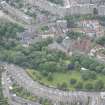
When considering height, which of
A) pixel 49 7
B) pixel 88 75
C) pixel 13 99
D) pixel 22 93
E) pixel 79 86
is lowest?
pixel 13 99

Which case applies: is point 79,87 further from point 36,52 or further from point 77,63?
point 36,52

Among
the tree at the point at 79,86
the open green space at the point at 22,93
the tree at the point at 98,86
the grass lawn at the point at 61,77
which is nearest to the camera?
the open green space at the point at 22,93

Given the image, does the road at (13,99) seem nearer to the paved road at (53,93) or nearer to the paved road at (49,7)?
the paved road at (53,93)

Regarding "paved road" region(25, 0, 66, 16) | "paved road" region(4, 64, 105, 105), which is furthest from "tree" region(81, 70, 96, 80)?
"paved road" region(25, 0, 66, 16)

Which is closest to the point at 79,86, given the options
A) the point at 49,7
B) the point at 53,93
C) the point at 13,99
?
the point at 53,93

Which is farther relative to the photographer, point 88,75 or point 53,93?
point 88,75

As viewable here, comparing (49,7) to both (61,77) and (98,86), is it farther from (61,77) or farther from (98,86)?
(98,86)

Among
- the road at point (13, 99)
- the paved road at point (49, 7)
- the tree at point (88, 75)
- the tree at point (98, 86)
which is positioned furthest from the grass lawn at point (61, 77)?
the paved road at point (49, 7)

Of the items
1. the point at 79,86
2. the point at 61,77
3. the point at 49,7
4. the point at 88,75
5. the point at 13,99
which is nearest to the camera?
the point at 13,99

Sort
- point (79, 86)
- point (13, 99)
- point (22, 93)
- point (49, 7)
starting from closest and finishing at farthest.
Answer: point (13, 99) < point (22, 93) < point (79, 86) < point (49, 7)

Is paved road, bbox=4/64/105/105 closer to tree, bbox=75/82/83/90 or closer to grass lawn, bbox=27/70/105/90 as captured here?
grass lawn, bbox=27/70/105/90

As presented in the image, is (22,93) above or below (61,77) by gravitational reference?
below

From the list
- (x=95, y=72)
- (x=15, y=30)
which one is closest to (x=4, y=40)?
(x=15, y=30)
